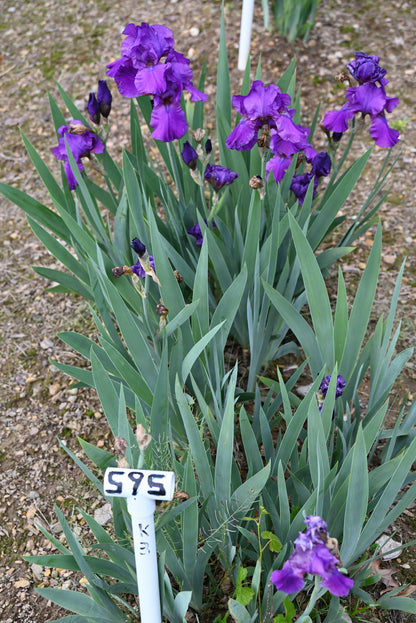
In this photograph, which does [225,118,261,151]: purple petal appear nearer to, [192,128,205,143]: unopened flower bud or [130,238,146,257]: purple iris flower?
[192,128,205,143]: unopened flower bud

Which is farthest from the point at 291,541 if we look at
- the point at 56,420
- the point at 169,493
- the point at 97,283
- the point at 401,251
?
the point at 401,251

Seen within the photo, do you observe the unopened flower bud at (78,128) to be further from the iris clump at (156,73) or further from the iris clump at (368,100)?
the iris clump at (368,100)

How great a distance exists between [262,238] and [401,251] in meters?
0.73

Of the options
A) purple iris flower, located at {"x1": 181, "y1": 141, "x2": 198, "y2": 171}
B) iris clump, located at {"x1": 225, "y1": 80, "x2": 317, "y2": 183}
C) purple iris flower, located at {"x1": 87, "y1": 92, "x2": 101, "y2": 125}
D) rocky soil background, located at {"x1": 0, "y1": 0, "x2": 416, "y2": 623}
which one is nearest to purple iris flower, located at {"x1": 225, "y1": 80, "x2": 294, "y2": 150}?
iris clump, located at {"x1": 225, "y1": 80, "x2": 317, "y2": 183}

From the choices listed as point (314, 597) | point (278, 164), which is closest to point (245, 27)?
point (278, 164)

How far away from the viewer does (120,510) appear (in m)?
1.12

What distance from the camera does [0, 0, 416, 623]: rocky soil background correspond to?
157cm

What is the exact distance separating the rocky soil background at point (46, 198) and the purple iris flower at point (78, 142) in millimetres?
631

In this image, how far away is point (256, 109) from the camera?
1381 mm

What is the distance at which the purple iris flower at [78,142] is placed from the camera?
57.5 inches

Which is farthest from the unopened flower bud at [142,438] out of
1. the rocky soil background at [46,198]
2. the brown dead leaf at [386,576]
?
the brown dead leaf at [386,576]

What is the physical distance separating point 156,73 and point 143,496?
3.22ft

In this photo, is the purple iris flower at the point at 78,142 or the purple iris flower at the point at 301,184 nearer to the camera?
the purple iris flower at the point at 78,142

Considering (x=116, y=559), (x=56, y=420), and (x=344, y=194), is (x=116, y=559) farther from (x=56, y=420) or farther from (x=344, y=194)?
(x=344, y=194)
